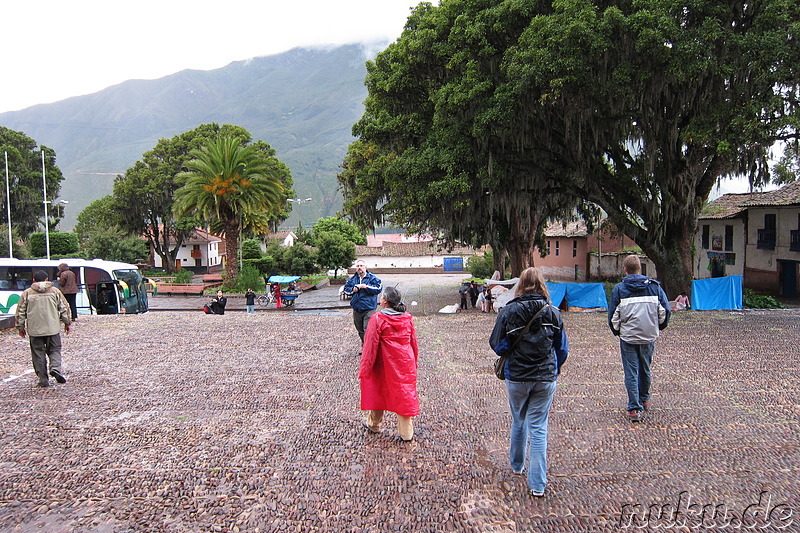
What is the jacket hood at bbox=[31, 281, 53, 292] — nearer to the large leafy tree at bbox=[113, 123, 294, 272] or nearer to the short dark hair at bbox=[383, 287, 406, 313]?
the short dark hair at bbox=[383, 287, 406, 313]

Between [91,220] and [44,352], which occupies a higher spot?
[91,220]

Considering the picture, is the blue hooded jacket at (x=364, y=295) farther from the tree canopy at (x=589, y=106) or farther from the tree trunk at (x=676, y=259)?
the tree trunk at (x=676, y=259)

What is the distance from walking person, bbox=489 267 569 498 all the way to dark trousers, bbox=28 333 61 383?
5909mm

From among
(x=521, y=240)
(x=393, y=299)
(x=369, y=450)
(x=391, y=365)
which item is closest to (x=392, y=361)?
(x=391, y=365)

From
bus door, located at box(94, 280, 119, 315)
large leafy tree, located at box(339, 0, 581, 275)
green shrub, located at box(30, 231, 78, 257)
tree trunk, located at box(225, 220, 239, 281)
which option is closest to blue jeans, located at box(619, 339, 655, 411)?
large leafy tree, located at box(339, 0, 581, 275)

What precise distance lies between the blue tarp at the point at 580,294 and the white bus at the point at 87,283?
51.8 feet

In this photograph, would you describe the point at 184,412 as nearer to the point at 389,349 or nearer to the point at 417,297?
the point at 389,349

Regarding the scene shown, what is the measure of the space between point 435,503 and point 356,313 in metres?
4.76

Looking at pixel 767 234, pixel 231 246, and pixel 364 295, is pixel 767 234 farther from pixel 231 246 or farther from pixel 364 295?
pixel 231 246

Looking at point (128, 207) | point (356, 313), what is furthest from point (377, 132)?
point (128, 207)

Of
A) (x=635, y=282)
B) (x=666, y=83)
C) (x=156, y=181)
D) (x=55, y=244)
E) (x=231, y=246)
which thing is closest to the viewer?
(x=635, y=282)

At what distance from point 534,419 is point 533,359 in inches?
18.0

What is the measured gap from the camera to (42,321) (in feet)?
22.6

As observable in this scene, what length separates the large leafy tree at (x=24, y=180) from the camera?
160 feet
